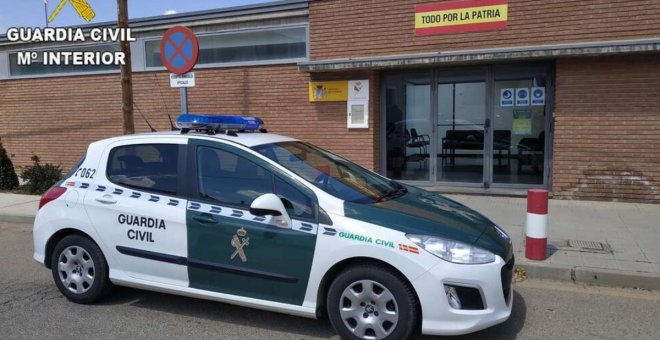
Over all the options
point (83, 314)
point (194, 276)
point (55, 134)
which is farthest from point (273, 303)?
point (55, 134)

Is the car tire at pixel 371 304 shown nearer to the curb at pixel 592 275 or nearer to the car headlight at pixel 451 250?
the car headlight at pixel 451 250

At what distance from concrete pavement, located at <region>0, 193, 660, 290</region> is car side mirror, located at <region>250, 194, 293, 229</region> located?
9.46 ft

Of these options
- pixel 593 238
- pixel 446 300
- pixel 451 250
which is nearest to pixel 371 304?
pixel 446 300

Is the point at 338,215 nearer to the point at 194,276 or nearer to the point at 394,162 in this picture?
the point at 194,276

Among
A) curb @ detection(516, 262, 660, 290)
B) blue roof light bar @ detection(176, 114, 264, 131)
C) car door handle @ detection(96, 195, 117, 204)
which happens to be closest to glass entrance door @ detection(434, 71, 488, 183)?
curb @ detection(516, 262, 660, 290)

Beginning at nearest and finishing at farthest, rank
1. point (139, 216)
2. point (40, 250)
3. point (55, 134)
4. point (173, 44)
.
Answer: point (139, 216) < point (40, 250) < point (173, 44) < point (55, 134)

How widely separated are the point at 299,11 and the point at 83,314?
24.0ft

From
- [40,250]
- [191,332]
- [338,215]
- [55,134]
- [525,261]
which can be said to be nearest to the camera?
[338,215]

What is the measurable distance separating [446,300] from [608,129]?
6.41 meters

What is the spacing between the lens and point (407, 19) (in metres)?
9.40

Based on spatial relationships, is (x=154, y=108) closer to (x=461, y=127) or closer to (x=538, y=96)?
(x=461, y=127)

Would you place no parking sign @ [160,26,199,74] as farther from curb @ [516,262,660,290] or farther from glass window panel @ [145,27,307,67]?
curb @ [516,262,660,290]

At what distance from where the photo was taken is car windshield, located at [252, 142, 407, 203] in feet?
13.4

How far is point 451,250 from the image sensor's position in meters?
3.57
